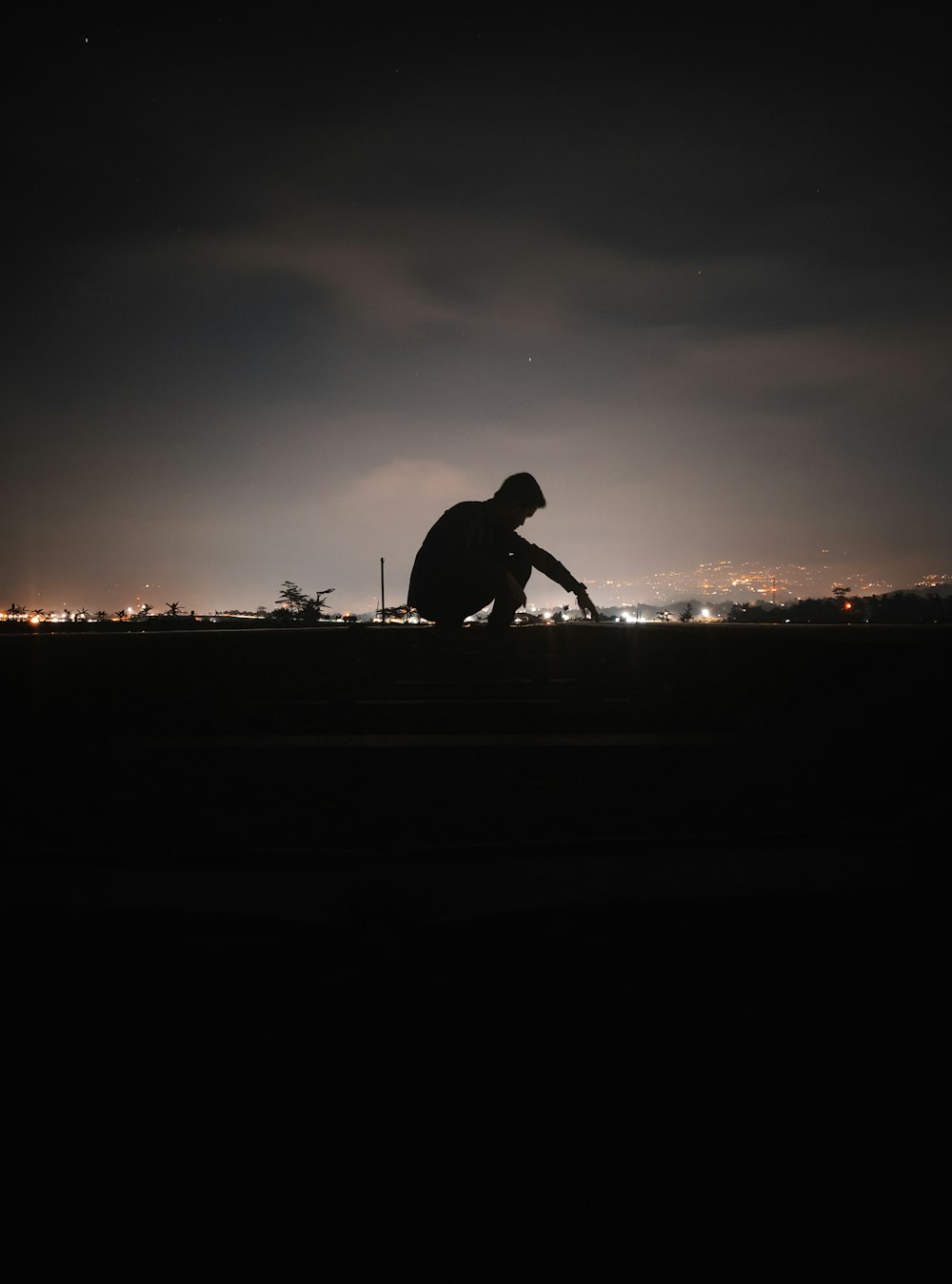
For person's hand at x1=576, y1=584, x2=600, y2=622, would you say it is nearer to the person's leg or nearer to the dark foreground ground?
the person's leg

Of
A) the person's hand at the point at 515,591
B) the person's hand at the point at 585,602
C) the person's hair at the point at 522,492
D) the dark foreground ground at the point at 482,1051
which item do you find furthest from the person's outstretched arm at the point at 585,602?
the dark foreground ground at the point at 482,1051

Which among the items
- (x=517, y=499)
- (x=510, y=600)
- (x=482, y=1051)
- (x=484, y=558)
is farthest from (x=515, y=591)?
(x=482, y=1051)

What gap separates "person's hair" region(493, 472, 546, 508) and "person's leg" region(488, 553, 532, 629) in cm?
43

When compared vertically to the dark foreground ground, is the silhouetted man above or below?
above

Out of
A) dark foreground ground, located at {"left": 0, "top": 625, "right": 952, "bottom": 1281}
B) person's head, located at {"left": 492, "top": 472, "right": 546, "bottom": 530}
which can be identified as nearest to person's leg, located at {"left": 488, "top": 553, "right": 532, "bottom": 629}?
person's head, located at {"left": 492, "top": 472, "right": 546, "bottom": 530}

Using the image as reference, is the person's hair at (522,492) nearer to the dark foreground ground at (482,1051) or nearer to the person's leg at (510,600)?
the person's leg at (510,600)

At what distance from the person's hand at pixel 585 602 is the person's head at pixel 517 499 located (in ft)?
3.04

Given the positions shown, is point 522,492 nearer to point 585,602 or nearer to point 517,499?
point 517,499

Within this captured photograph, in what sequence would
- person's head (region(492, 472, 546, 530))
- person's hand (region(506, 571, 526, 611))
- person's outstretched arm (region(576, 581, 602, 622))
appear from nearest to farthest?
person's outstretched arm (region(576, 581, 602, 622)), person's hand (region(506, 571, 526, 611)), person's head (region(492, 472, 546, 530))

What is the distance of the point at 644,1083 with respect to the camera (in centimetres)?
84

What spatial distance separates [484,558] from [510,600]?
37cm

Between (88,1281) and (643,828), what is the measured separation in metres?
1.62

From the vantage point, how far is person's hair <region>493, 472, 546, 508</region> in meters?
5.79

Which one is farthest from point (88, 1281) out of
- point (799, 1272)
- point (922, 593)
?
point (922, 593)
